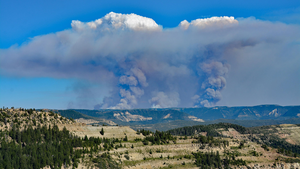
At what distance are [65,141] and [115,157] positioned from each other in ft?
121

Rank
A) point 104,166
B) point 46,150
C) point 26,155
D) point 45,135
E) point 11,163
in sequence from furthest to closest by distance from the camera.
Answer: point 45,135 → point 104,166 → point 46,150 → point 26,155 → point 11,163

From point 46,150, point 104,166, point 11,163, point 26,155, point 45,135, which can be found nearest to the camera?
point 11,163

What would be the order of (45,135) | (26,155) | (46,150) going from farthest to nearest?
(45,135), (46,150), (26,155)

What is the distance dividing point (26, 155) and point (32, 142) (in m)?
19.8

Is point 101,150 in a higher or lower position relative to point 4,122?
lower

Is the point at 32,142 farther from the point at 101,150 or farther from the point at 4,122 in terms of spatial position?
the point at 101,150

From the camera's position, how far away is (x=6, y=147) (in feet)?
514

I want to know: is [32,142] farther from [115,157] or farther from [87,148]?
[115,157]

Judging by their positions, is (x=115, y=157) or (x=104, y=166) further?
(x=115, y=157)

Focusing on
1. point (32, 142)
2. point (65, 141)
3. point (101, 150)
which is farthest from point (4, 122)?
point (101, 150)

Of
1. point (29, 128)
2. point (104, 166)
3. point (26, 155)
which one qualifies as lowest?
point (104, 166)

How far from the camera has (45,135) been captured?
18888 centimetres

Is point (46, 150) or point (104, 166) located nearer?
point (46, 150)

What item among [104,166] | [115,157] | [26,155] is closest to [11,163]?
[26,155]
